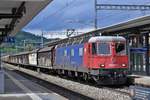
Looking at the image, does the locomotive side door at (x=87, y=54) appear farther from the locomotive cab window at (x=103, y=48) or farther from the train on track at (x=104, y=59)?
the locomotive cab window at (x=103, y=48)

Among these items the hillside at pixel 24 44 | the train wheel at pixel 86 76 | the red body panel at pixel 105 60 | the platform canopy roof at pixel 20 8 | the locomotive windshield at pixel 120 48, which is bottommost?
the train wheel at pixel 86 76

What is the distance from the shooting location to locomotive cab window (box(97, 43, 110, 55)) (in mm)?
25844

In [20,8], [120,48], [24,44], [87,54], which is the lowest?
[87,54]

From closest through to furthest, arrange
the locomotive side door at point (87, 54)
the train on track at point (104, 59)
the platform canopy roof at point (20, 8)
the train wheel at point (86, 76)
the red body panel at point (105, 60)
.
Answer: the platform canopy roof at point (20, 8), the train on track at point (104, 59), the red body panel at point (105, 60), the locomotive side door at point (87, 54), the train wheel at point (86, 76)

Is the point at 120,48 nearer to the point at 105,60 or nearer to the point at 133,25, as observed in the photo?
the point at 105,60

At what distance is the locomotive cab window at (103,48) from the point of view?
25844 mm

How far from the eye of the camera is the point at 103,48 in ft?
85.4

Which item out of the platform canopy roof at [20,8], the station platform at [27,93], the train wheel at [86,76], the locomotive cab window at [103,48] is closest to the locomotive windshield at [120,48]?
the locomotive cab window at [103,48]

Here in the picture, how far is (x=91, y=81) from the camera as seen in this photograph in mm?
28219

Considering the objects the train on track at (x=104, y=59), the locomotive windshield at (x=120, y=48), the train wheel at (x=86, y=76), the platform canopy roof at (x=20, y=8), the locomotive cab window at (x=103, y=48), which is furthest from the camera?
the train wheel at (x=86, y=76)

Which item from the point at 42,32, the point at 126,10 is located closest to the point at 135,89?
the point at 126,10

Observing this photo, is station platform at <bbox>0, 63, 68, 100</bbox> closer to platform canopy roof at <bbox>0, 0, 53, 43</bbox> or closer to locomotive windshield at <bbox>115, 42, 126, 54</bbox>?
platform canopy roof at <bbox>0, 0, 53, 43</bbox>

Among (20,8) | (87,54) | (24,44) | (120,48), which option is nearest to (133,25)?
(120,48)

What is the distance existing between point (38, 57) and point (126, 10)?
34.4 feet
